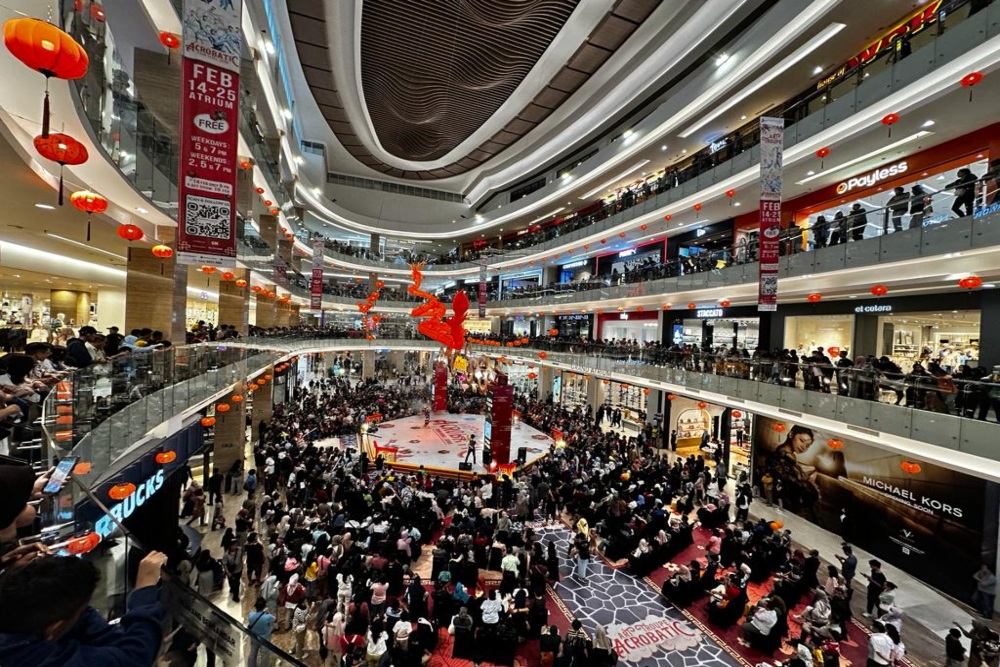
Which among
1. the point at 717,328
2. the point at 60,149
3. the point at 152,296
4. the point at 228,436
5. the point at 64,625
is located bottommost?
the point at 228,436

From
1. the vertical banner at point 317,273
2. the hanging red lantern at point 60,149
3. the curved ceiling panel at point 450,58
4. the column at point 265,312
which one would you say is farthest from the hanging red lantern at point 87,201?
the column at point 265,312

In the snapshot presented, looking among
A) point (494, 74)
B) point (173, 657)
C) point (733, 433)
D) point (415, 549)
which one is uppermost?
point (494, 74)

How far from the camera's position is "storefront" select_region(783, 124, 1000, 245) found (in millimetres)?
9039

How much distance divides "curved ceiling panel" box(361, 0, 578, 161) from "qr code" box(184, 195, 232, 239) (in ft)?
54.7

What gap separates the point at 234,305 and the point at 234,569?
37.3 ft

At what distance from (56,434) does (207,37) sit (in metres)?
5.51

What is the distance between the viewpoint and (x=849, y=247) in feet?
34.2

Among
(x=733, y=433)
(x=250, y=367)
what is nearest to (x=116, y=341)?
(x=250, y=367)

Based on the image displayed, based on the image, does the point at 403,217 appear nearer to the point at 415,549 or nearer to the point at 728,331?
the point at 728,331

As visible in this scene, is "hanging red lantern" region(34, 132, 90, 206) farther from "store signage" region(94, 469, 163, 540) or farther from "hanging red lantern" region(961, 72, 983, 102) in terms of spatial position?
"hanging red lantern" region(961, 72, 983, 102)

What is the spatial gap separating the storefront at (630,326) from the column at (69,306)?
25.1m

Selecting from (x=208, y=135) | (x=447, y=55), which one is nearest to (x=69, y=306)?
(x=208, y=135)

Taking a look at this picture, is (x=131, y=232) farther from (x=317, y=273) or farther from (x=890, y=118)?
(x=317, y=273)

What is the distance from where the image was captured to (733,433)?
18.0m
